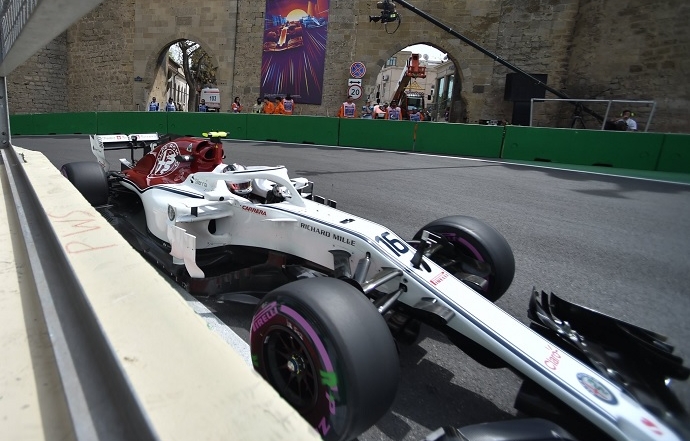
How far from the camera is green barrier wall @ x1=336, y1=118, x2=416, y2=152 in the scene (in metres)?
13.8

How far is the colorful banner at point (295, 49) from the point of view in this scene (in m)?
20.2

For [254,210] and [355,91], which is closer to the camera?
[254,210]

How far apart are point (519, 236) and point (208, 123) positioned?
1444cm

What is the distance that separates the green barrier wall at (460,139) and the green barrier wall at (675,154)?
399cm

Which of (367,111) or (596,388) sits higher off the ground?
→ (367,111)

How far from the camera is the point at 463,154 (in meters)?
13.1

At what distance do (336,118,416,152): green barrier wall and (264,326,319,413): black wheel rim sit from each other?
40.7ft

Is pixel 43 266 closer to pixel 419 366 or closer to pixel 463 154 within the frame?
pixel 419 366

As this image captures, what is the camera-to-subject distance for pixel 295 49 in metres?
20.6

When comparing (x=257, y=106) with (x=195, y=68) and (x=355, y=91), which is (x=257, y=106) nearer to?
(x=355, y=91)

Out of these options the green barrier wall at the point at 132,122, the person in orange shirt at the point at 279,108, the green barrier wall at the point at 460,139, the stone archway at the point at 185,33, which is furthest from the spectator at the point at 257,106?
the green barrier wall at the point at 460,139

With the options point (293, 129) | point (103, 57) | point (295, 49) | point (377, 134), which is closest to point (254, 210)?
point (377, 134)

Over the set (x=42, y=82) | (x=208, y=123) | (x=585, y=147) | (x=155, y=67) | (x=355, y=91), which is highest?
(x=155, y=67)

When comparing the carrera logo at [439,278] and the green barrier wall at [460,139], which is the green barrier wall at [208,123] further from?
the carrera logo at [439,278]
